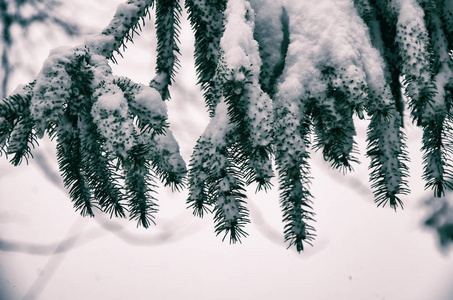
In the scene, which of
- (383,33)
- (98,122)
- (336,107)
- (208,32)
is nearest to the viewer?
(98,122)

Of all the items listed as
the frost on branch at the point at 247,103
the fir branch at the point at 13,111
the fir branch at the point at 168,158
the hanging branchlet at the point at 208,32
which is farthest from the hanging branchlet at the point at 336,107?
the fir branch at the point at 13,111

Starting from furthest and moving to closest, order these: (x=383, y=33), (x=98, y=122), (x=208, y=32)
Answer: (x=383, y=33), (x=208, y=32), (x=98, y=122)

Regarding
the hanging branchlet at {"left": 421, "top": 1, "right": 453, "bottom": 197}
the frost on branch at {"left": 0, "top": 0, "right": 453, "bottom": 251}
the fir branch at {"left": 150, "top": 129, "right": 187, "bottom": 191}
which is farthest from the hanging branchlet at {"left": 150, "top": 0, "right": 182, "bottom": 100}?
the hanging branchlet at {"left": 421, "top": 1, "right": 453, "bottom": 197}

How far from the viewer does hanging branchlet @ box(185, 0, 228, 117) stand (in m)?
1.19

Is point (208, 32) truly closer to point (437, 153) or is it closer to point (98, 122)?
point (98, 122)

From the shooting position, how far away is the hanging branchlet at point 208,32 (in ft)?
3.90

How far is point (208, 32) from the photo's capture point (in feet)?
3.95

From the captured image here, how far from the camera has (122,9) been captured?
118 centimetres

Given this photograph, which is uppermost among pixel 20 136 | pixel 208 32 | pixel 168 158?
pixel 208 32

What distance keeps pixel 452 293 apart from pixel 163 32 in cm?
675

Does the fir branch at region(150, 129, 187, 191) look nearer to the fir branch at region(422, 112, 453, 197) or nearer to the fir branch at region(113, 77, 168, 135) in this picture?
the fir branch at region(113, 77, 168, 135)

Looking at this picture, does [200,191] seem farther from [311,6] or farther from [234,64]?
[311,6]

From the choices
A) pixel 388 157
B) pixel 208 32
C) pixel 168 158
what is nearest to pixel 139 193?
pixel 168 158

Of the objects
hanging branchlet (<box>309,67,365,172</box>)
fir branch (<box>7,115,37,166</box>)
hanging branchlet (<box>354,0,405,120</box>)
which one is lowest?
fir branch (<box>7,115,37,166</box>)
